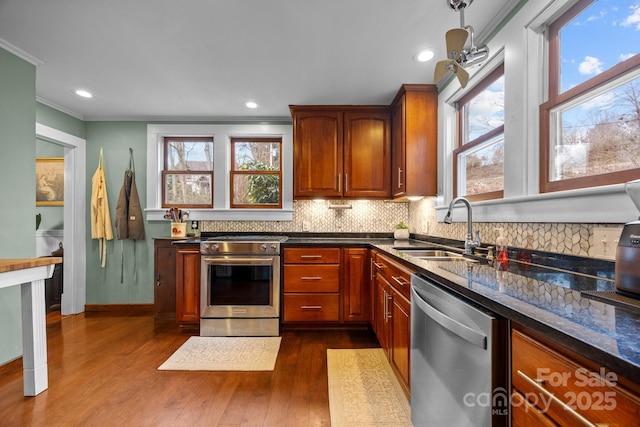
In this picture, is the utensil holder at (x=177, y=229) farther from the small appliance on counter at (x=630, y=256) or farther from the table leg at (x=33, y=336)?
the small appliance on counter at (x=630, y=256)

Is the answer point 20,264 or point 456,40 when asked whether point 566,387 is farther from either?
point 20,264

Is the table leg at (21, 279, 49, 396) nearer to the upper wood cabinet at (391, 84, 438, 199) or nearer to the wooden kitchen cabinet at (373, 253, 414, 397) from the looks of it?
the wooden kitchen cabinet at (373, 253, 414, 397)

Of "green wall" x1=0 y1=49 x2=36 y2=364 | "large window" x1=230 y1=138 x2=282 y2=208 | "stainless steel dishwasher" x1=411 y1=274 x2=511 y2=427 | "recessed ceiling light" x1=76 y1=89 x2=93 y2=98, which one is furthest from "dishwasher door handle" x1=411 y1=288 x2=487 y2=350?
"recessed ceiling light" x1=76 y1=89 x2=93 y2=98

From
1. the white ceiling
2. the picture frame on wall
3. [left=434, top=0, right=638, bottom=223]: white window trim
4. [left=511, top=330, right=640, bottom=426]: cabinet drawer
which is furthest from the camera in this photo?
the picture frame on wall

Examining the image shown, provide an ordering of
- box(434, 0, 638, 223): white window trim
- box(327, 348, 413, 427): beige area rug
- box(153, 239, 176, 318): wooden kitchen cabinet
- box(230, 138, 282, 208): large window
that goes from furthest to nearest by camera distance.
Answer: box(230, 138, 282, 208): large window
box(153, 239, 176, 318): wooden kitchen cabinet
box(327, 348, 413, 427): beige area rug
box(434, 0, 638, 223): white window trim

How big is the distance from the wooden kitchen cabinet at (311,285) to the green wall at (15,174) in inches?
84.2

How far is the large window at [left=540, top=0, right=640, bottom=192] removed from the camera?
117 centimetres

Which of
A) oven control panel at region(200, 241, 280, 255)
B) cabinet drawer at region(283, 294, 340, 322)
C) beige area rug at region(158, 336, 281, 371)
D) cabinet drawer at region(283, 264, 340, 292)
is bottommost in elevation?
beige area rug at region(158, 336, 281, 371)

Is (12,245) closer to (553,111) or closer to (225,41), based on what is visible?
(225,41)

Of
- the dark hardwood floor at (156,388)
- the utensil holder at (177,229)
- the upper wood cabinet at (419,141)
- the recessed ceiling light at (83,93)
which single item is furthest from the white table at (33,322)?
the upper wood cabinet at (419,141)

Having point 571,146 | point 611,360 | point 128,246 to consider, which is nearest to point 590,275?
point 571,146

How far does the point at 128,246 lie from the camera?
362cm

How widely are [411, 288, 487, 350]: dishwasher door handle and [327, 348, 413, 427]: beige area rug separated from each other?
2.59 ft

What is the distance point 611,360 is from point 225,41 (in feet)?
8.03
